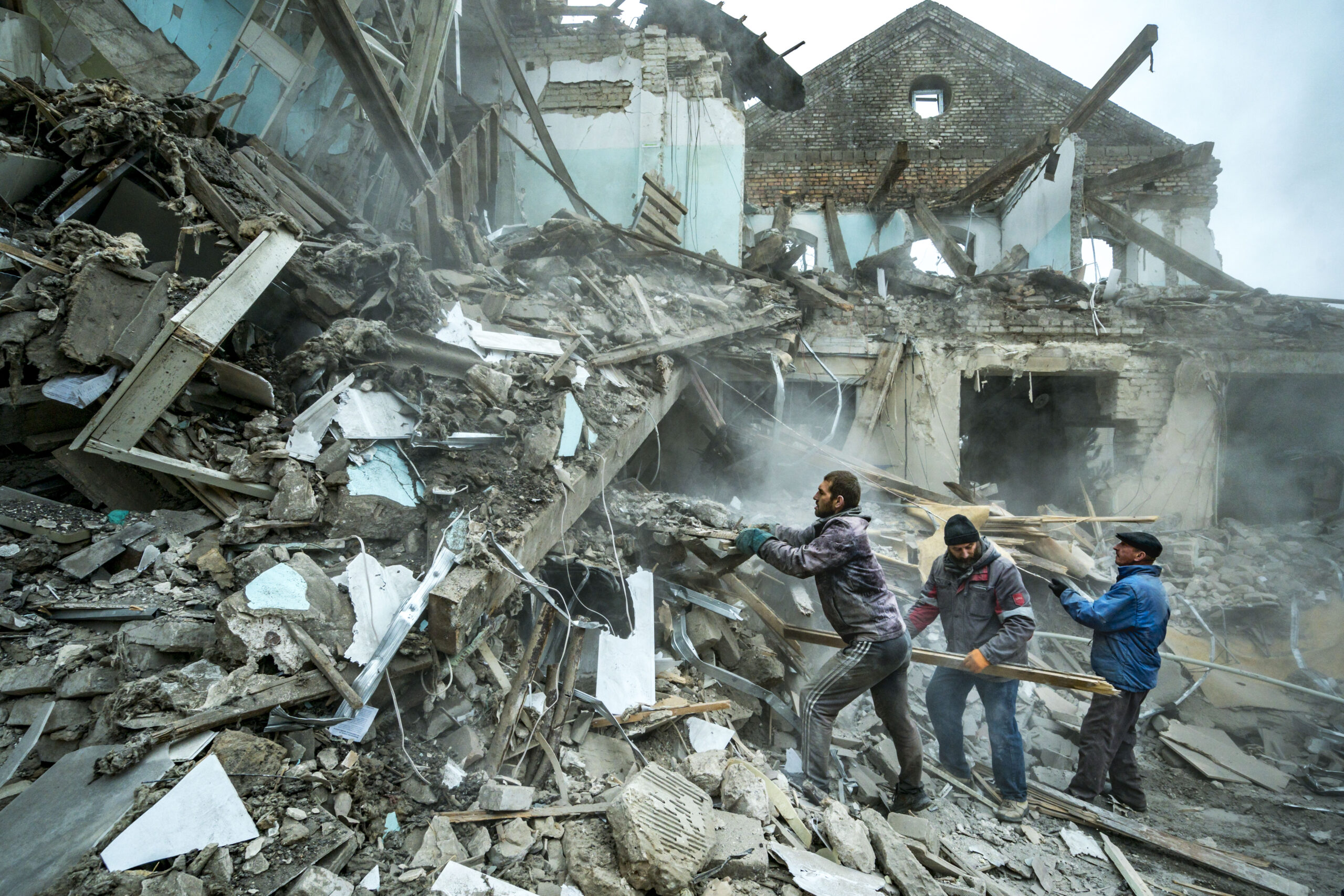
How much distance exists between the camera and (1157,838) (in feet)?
12.0

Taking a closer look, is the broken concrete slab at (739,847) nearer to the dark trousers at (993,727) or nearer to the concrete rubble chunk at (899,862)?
the concrete rubble chunk at (899,862)

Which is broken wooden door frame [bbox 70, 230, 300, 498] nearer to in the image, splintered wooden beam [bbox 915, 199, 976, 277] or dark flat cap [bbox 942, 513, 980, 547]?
dark flat cap [bbox 942, 513, 980, 547]

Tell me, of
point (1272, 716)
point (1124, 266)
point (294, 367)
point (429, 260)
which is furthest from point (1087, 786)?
point (1124, 266)

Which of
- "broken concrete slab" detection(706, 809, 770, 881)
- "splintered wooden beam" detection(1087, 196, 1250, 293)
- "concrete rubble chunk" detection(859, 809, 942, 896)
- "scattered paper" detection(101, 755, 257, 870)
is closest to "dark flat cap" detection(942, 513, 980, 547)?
"concrete rubble chunk" detection(859, 809, 942, 896)

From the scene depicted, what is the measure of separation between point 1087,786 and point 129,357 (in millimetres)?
5916

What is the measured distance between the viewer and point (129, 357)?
3.16 metres

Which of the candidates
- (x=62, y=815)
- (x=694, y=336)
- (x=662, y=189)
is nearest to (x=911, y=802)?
(x=62, y=815)

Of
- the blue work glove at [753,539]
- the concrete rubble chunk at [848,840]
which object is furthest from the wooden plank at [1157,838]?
the blue work glove at [753,539]

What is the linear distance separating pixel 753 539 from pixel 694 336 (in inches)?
119

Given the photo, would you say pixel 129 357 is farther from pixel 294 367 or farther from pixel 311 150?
pixel 311 150

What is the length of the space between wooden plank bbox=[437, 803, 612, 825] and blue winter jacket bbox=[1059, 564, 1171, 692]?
123 inches

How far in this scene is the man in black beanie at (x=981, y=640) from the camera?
3738 mm

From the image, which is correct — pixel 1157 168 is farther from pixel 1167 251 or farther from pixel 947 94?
pixel 947 94

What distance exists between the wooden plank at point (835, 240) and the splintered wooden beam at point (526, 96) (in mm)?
4301
